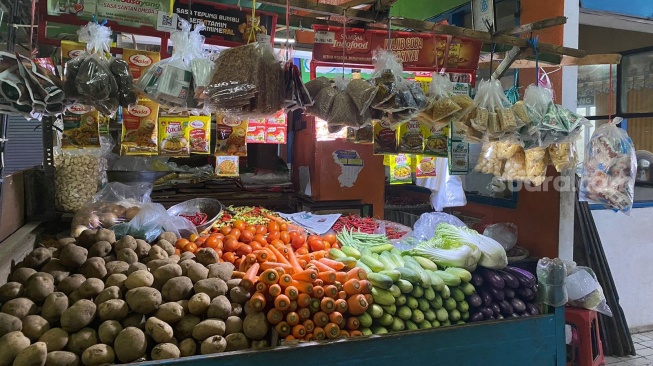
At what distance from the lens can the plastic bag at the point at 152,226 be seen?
3.03 meters

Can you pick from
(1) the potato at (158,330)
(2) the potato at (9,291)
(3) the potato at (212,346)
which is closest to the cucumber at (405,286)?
(3) the potato at (212,346)

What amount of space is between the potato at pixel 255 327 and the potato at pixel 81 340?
0.67m

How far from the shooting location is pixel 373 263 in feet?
8.96

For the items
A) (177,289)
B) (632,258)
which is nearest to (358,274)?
(177,289)

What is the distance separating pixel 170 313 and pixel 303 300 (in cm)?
63

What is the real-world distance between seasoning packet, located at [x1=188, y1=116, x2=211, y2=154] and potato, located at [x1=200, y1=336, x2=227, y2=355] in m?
1.67

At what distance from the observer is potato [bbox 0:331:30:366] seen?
6.06 ft

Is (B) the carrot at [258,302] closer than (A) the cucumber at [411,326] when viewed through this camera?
Yes

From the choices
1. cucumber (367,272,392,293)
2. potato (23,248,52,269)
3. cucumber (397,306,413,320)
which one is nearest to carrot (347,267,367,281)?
cucumber (367,272,392,293)

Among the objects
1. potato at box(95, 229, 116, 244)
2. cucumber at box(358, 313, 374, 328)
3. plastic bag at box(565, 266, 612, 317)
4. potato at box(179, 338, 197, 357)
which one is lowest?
plastic bag at box(565, 266, 612, 317)

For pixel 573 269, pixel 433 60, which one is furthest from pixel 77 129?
pixel 573 269

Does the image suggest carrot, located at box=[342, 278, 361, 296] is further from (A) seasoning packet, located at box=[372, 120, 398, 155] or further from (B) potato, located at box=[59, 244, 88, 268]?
(B) potato, located at box=[59, 244, 88, 268]

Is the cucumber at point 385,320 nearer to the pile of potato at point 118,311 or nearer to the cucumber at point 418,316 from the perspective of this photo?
the cucumber at point 418,316

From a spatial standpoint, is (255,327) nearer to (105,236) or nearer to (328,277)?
(328,277)
